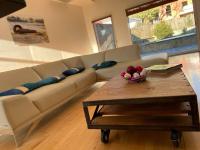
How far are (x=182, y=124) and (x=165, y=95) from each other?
24 centimetres

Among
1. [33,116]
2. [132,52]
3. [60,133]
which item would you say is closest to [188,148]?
[60,133]

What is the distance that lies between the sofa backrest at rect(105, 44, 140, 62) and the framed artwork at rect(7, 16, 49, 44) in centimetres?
188

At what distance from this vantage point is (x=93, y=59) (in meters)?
4.01

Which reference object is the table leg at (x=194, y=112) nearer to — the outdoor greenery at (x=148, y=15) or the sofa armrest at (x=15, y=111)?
the sofa armrest at (x=15, y=111)

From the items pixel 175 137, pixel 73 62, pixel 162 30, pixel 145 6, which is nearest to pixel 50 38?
pixel 73 62

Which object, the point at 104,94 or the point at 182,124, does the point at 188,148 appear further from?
the point at 104,94

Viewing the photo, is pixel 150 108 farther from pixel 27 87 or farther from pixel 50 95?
pixel 27 87

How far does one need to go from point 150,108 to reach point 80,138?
729 mm

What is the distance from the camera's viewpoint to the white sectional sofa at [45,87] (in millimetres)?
1801

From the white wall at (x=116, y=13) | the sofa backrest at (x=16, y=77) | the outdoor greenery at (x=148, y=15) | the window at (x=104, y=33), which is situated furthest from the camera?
the window at (x=104, y=33)

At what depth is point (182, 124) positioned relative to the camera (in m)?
1.28

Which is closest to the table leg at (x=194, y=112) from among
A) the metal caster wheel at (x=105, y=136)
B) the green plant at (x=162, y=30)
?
the metal caster wheel at (x=105, y=136)

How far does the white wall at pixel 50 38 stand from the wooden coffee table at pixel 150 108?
9.08ft

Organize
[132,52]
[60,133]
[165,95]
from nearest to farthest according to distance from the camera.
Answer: [165,95], [60,133], [132,52]
